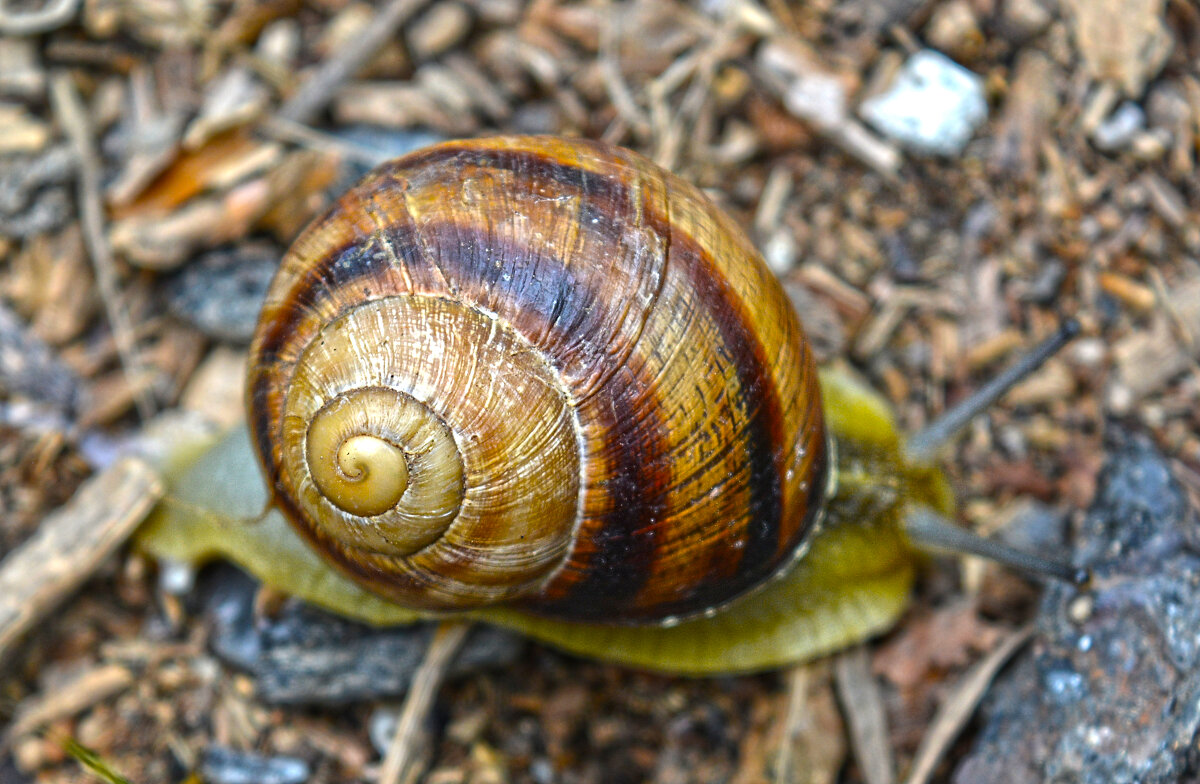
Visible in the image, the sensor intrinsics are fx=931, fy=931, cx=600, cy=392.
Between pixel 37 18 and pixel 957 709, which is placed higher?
pixel 37 18

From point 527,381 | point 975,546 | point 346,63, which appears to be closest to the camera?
point 527,381

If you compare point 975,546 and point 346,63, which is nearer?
point 975,546

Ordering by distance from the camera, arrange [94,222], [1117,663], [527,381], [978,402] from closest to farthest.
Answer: [527,381] < [1117,663] < [978,402] < [94,222]

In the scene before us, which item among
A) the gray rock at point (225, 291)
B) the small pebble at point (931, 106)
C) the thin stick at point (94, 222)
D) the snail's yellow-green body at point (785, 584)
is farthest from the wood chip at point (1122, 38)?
the thin stick at point (94, 222)

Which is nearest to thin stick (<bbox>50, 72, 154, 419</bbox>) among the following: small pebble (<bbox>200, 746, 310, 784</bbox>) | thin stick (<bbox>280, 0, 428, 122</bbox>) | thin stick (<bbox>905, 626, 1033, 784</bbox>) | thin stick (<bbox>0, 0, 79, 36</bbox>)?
thin stick (<bbox>0, 0, 79, 36</bbox>)

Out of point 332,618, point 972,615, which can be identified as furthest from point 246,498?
point 972,615

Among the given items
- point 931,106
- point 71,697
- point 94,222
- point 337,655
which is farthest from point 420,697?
point 931,106

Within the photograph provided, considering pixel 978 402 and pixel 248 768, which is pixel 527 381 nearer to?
pixel 978 402

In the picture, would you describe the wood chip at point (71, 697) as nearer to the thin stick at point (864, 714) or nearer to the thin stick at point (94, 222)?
the thin stick at point (94, 222)
